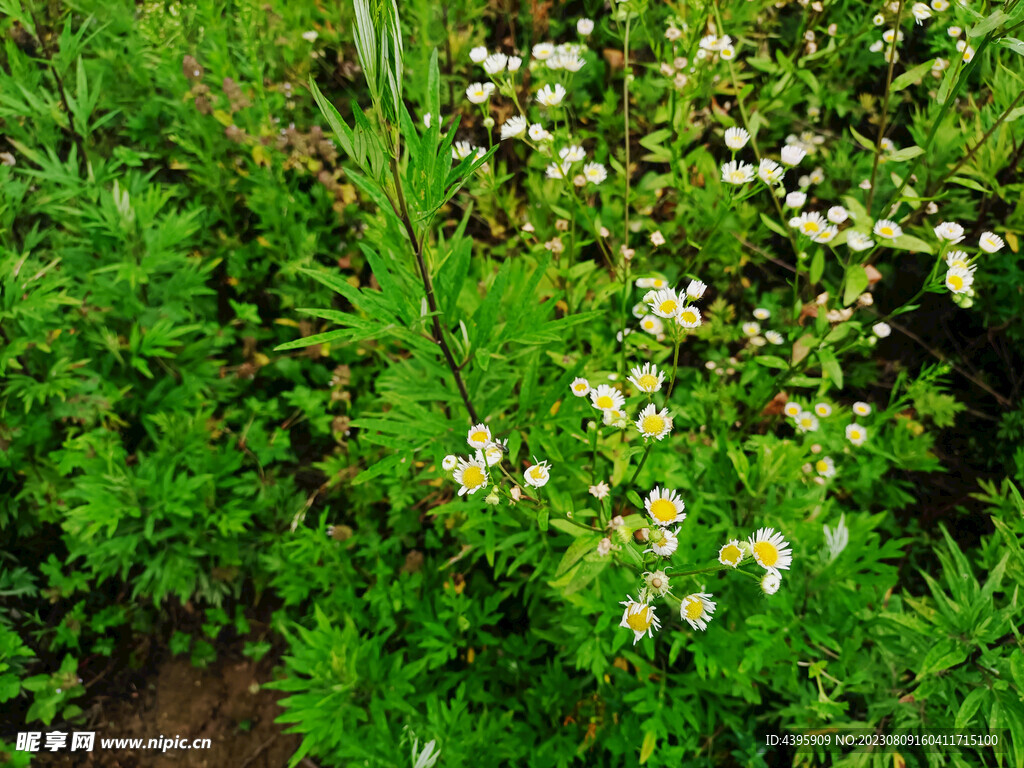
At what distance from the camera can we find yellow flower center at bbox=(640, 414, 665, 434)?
1.30 meters

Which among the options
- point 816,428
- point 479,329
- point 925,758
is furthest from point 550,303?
point 925,758

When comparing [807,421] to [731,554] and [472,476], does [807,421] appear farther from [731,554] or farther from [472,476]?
[472,476]

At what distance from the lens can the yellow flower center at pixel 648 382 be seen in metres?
1.31

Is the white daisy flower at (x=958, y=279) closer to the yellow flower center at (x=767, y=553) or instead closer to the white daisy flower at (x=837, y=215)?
the white daisy flower at (x=837, y=215)

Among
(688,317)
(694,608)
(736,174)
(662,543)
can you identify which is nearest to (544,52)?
(736,174)

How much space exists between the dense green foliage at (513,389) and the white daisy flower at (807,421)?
33 mm

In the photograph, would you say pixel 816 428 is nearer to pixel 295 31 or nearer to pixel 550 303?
pixel 550 303

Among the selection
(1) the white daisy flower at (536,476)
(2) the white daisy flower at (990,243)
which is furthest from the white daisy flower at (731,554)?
(2) the white daisy flower at (990,243)

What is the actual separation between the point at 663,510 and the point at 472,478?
44 cm

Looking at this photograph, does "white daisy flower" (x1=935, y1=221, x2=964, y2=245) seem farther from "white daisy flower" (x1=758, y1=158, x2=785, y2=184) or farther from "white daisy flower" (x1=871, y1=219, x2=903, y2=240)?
"white daisy flower" (x1=758, y1=158, x2=785, y2=184)

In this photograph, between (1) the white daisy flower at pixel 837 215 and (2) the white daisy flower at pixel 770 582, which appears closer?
(2) the white daisy flower at pixel 770 582

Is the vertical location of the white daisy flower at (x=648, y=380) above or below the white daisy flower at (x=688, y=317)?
below

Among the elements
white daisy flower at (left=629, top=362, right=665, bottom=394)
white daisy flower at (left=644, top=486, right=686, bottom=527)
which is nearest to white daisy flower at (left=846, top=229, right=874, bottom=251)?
white daisy flower at (left=629, top=362, right=665, bottom=394)

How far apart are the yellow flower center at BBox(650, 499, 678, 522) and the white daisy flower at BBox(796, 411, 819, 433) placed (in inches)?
47.7
